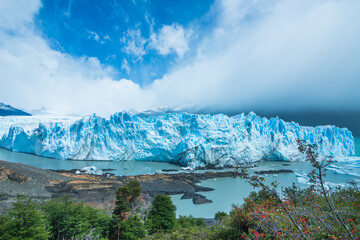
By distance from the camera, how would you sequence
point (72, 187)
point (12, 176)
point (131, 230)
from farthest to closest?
1. point (72, 187)
2. point (12, 176)
3. point (131, 230)

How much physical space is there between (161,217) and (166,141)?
2326 cm

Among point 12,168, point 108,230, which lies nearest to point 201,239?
point 108,230

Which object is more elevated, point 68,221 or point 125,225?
point 68,221

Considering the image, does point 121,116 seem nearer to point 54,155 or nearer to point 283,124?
point 54,155

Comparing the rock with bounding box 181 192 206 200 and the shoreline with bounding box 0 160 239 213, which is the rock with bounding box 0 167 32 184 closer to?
the shoreline with bounding box 0 160 239 213

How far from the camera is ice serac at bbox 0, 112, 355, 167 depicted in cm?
2867

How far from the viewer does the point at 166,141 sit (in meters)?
31.5

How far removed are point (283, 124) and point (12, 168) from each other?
128 feet

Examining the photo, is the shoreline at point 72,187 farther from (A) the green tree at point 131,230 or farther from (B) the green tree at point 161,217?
(A) the green tree at point 131,230

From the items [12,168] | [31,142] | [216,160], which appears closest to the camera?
[12,168]

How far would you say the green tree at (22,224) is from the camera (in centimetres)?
434

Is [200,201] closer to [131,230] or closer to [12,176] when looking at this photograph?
[131,230]

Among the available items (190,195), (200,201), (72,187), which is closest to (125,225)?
(200,201)

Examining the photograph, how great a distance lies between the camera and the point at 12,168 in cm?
1498
